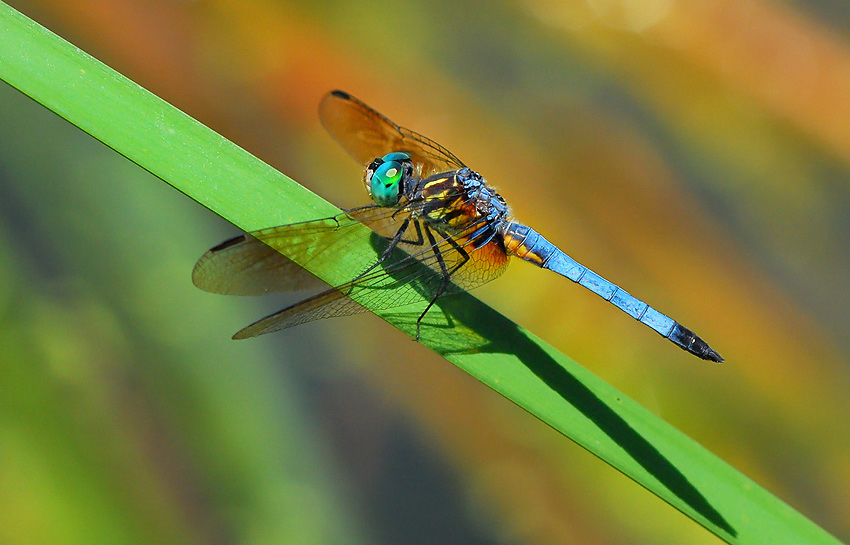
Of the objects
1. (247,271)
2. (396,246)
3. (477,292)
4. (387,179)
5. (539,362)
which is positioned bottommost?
(247,271)

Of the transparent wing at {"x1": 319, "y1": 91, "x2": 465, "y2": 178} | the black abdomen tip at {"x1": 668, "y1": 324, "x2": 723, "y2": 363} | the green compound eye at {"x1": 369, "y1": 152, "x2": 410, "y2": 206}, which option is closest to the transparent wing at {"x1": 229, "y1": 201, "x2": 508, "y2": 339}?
the green compound eye at {"x1": 369, "y1": 152, "x2": 410, "y2": 206}

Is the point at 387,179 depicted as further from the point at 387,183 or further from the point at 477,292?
the point at 477,292

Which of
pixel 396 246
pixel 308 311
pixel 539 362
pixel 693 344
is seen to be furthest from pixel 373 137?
pixel 693 344

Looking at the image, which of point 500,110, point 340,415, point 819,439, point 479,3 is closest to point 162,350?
point 340,415

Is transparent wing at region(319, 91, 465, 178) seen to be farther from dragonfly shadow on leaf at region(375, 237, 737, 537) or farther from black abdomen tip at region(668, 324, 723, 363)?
black abdomen tip at region(668, 324, 723, 363)

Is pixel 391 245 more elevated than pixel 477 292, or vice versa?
pixel 477 292

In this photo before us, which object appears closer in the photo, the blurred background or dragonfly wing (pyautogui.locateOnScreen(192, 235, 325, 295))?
dragonfly wing (pyautogui.locateOnScreen(192, 235, 325, 295))

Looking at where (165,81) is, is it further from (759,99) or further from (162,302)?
(759,99)
